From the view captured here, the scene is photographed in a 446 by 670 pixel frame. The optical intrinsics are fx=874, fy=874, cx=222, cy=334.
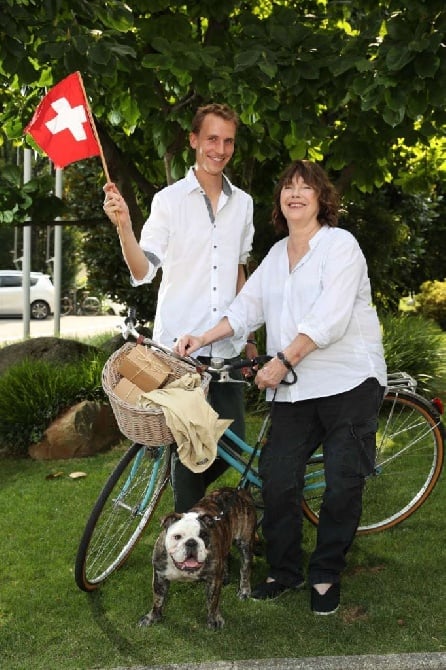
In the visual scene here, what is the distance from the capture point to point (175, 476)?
4.43 m

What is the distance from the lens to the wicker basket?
3.68m

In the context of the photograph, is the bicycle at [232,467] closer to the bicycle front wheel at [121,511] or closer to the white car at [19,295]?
the bicycle front wheel at [121,511]

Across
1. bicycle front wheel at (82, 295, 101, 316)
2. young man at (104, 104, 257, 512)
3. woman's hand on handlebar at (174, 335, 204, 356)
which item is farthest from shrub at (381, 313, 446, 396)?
bicycle front wheel at (82, 295, 101, 316)

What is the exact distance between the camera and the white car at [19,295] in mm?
30625

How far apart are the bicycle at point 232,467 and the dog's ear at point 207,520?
0.37m

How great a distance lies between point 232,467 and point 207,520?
2.09 feet

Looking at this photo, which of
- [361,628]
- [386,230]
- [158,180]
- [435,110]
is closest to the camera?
[361,628]

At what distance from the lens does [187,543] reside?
145 inches

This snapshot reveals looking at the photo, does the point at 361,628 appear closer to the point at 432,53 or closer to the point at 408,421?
the point at 408,421

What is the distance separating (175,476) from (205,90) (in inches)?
115

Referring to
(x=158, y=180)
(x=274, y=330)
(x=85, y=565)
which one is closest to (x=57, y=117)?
(x=274, y=330)

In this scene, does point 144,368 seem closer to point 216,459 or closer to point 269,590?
point 216,459

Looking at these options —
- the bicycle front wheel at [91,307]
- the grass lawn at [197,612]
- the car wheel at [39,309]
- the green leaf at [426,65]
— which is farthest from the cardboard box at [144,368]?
the bicycle front wheel at [91,307]

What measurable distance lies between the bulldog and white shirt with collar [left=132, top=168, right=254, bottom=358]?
796 millimetres
